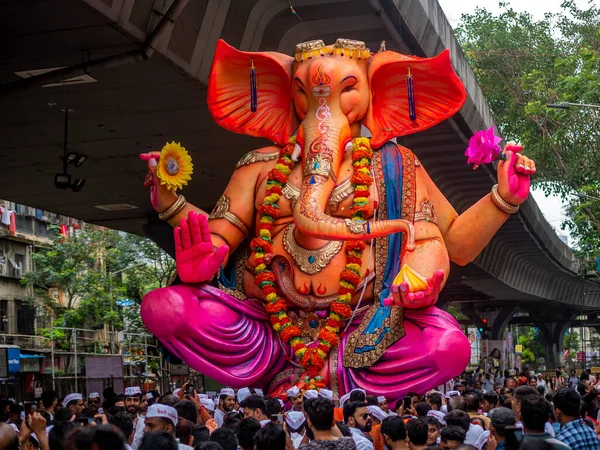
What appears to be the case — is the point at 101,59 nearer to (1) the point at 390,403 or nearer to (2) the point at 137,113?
(2) the point at 137,113

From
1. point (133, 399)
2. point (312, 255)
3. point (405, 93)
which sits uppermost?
point (405, 93)

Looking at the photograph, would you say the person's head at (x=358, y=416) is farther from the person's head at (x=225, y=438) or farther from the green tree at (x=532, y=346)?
the green tree at (x=532, y=346)

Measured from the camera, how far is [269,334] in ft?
36.9

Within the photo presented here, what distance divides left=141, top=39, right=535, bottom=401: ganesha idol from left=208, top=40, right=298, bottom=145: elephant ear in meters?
0.02

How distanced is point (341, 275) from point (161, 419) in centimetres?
451

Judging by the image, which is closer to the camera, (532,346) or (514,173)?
(514,173)

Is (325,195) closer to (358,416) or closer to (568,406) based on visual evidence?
(358,416)

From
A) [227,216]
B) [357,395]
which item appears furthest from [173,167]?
[357,395]

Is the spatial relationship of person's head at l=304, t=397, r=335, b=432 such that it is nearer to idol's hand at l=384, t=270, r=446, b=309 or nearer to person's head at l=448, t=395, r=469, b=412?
person's head at l=448, t=395, r=469, b=412

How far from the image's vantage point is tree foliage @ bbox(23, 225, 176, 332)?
108ft

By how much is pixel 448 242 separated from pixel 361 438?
16.0 feet

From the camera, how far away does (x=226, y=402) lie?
1080 cm

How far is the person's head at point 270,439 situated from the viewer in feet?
17.7

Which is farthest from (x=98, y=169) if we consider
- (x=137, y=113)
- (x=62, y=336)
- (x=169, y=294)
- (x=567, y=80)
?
(x=62, y=336)
